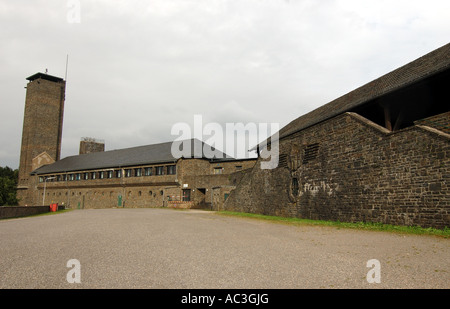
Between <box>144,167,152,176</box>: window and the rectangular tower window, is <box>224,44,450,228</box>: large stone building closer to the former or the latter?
<box>144,167,152,176</box>: window

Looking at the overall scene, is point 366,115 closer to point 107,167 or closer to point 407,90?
point 407,90

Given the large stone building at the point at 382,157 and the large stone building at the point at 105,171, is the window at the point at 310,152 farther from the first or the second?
the large stone building at the point at 105,171

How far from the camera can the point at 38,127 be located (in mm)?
53969

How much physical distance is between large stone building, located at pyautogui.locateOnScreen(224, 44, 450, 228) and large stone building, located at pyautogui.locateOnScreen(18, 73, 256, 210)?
12.0 m

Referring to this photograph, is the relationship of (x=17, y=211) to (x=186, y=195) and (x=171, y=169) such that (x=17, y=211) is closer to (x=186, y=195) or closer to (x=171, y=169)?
(x=171, y=169)

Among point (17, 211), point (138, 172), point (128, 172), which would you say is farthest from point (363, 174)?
point (128, 172)

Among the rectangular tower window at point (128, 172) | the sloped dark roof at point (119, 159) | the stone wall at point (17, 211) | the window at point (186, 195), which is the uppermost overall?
the sloped dark roof at point (119, 159)

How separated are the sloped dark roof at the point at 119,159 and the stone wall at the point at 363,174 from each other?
19.9m

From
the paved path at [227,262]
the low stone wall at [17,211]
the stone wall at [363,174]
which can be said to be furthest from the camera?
the low stone wall at [17,211]

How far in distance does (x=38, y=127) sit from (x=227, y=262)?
192ft

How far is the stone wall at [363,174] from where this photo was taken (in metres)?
9.78

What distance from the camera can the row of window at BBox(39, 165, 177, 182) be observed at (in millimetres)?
36638

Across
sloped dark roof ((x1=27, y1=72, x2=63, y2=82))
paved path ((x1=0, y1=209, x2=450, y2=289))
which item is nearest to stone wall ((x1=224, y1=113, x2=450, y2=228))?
paved path ((x1=0, y1=209, x2=450, y2=289))

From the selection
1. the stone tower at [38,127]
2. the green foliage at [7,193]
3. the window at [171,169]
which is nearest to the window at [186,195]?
the window at [171,169]
